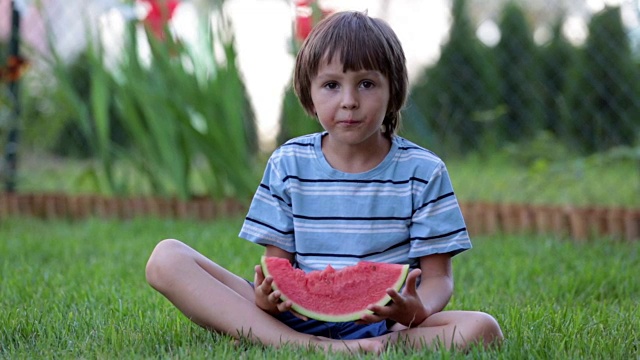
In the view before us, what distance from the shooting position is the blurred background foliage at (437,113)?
555cm

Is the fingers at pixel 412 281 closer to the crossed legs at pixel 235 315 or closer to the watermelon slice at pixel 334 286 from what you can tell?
the watermelon slice at pixel 334 286

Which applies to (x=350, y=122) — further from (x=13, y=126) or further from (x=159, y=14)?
(x=13, y=126)

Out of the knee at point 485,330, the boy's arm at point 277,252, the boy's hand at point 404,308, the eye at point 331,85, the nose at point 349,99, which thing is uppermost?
the eye at point 331,85

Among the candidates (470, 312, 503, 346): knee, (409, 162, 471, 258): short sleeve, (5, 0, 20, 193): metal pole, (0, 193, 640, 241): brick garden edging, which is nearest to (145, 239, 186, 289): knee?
(409, 162, 471, 258): short sleeve

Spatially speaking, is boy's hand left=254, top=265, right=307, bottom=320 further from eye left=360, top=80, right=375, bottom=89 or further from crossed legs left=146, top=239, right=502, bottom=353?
eye left=360, top=80, right=375, bottom=89

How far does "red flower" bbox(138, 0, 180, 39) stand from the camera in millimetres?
5434

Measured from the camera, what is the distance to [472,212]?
5.18 metres

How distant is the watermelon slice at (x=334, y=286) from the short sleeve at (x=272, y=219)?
23 cm

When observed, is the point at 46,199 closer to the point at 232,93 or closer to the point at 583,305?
the point at 232,93

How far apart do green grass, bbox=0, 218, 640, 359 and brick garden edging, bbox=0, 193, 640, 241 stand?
23 cm

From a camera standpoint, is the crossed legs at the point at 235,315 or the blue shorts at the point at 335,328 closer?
the crossed legs at the point at 235,315

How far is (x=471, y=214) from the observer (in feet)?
17.0

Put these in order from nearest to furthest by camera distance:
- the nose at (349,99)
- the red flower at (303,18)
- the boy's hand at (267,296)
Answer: the boy's hand at (267,296) → the nose at (349,99) → the red flower at (303,18)

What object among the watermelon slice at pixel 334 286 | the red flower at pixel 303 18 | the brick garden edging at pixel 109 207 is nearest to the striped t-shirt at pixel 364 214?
the watermelon slice at pixel 334 286
